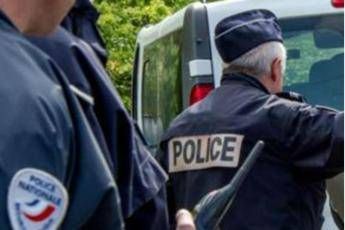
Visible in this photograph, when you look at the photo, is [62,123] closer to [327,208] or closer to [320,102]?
[327,208]

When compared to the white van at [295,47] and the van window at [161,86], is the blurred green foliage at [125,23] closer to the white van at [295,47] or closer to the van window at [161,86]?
the van window at [161,86]

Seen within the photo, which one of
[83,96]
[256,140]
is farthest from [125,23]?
[83,96]

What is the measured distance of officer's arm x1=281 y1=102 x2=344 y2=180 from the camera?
4176 mm

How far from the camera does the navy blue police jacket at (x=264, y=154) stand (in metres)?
4.22

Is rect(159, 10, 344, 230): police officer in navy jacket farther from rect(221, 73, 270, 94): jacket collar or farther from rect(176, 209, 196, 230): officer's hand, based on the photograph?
rect(176, 209, 196, 230): officer's hand

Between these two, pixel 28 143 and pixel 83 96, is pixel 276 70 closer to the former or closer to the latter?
pixel 83 96

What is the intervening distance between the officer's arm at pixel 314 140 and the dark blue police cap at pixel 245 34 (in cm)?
46

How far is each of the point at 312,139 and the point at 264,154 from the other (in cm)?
19

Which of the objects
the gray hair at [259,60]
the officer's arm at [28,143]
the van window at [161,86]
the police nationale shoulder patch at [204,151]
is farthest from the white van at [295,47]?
the officer's arm at [28,143]

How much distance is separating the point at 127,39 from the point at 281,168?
14127 millimetres

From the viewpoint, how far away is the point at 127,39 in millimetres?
18328

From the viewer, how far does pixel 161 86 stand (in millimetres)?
7855

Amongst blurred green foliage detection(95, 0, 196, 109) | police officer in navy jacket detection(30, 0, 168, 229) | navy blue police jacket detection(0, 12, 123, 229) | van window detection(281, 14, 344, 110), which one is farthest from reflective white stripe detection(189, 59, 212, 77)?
blurred green foliage detection(95, 0, 196, 109)

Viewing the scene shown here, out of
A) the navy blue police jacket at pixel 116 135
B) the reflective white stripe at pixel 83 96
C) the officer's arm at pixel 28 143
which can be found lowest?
the navy blue police jacket at pixel 116 135
